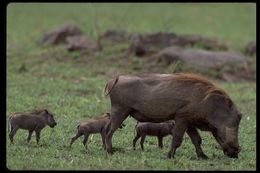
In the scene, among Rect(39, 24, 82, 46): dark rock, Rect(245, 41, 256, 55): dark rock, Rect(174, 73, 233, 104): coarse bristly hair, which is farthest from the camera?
Rect(39, 24, 82, 46): dark rock

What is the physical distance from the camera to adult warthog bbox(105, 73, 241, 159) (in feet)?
32.9

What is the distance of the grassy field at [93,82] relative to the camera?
966 centimetres

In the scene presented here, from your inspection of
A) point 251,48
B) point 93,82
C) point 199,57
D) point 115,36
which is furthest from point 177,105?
point 115,36

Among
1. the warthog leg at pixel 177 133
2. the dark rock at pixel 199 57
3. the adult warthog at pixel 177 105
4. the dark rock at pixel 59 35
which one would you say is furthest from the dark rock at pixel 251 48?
the warthog leg at pixel 177 133

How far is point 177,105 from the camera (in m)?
10.0

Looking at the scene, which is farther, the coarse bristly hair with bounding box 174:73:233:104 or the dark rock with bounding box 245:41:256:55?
the dark rock with bounding box 245:41:256:55

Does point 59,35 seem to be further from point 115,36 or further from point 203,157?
point 203,157

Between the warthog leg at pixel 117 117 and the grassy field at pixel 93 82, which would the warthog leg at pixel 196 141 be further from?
the warthog leg at pixel 117 117

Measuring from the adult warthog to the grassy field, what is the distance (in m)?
0.35

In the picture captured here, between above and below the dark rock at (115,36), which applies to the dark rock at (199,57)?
below

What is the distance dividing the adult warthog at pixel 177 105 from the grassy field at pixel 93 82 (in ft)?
1.15

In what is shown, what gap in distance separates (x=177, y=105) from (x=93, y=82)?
21.2 feet

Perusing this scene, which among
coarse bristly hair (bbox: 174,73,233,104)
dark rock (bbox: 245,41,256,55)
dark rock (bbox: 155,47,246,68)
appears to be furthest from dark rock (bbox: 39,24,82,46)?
coarse bristly hair (bbox: 174,73,233,104)

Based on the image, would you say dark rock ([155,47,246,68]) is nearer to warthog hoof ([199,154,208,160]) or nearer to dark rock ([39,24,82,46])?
dark rock ([39,24,82,46])
